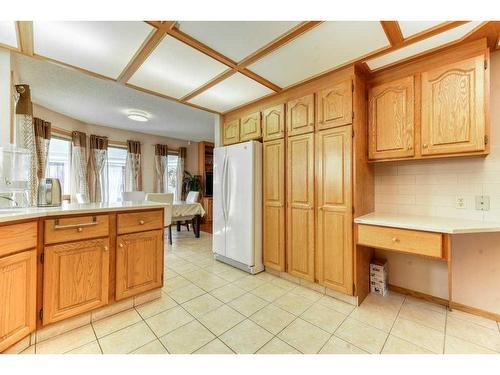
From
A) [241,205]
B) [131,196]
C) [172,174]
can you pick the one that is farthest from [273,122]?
[172,174]

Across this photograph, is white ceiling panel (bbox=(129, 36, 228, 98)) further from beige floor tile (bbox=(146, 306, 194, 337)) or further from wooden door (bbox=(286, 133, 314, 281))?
beige floor tile (bbox=(146, 306, 194, 337))

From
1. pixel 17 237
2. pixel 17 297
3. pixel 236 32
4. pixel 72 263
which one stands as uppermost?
pixel 236 32

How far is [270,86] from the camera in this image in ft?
7.72

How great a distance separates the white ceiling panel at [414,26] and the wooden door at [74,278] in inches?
104

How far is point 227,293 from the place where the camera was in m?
2.16

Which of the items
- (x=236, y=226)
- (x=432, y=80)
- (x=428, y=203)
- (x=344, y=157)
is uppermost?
(x=432, y=80)

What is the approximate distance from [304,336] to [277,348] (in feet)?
0.79

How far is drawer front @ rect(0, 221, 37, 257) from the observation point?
47.7 inches

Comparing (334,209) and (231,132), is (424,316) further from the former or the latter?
(231,132)

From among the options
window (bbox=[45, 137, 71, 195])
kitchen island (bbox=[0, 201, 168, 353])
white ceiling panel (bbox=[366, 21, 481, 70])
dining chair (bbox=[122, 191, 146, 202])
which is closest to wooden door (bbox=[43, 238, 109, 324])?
kitchen island (bbox=[0, 201, 168, 353])

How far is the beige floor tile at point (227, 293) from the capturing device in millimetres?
2064

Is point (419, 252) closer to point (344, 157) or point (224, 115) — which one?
point (344, 157)
